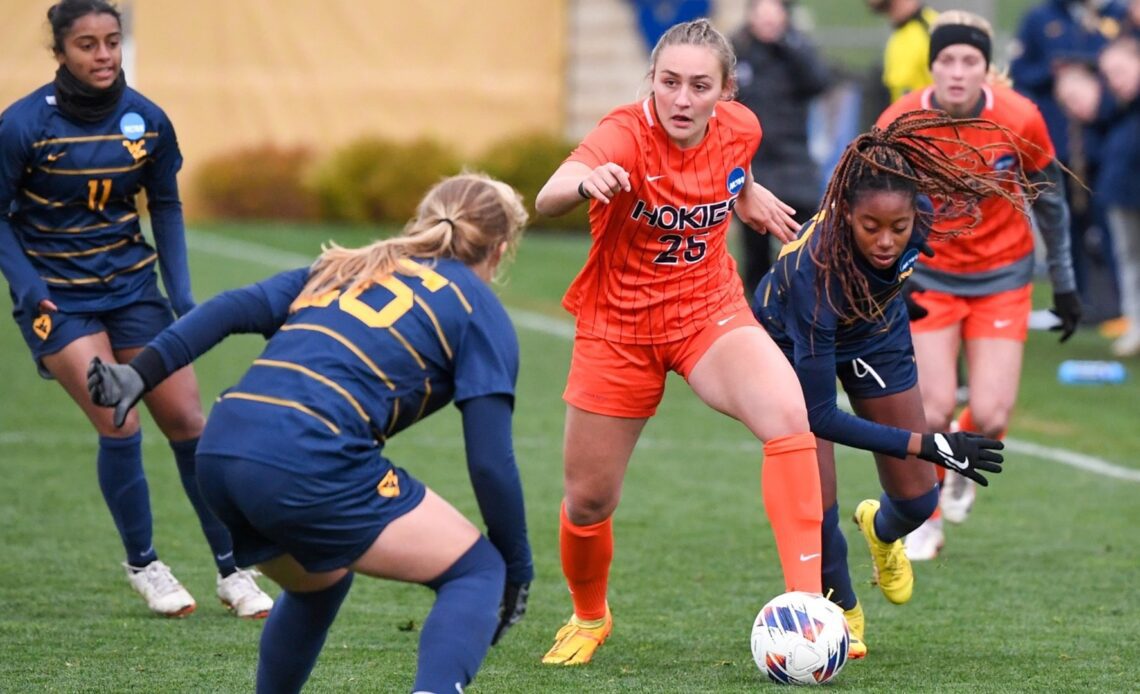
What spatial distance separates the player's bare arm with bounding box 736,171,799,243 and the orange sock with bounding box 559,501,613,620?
1098 mm

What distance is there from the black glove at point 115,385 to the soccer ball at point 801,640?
190cm

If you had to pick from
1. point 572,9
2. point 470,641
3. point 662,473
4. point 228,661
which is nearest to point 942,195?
point 470,641

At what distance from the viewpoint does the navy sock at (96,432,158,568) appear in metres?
5.80

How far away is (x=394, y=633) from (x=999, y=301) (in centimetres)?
286

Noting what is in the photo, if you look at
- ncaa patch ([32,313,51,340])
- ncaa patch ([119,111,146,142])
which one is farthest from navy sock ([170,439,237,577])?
ncaa patch ([119,111,146,142])

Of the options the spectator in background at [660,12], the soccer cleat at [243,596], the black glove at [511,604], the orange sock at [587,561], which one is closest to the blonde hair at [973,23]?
the orange sock at [587,561]

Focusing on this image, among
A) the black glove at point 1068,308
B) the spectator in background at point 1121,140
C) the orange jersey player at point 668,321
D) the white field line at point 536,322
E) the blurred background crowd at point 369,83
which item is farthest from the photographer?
the blurred background crowd at point 369,83

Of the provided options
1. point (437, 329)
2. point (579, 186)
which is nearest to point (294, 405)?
point (437, 329)

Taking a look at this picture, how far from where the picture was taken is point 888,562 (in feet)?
18.4

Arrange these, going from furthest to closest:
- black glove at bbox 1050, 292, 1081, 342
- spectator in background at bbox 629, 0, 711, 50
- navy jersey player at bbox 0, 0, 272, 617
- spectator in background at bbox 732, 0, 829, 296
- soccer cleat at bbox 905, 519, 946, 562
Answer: spectator in background at bbox 629, 0, 711, 50 → spectator in background at bbox 732, 0, 829, 296 → soccer cleat at bbox 905, 519, 946, 562 → black glove at bbox 1050, 292, 1081, 342 → navy jersey player at bbox 0, 0, 272, 617

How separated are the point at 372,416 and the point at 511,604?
585 mm

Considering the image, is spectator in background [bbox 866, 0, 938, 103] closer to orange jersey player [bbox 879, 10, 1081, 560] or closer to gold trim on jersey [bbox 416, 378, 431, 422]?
orange jersey player [bbox 879, 10, 1081, 560]

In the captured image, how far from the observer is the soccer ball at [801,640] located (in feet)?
15.1

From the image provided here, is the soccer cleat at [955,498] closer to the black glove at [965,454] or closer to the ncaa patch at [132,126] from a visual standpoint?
the black glove at [965,454]
